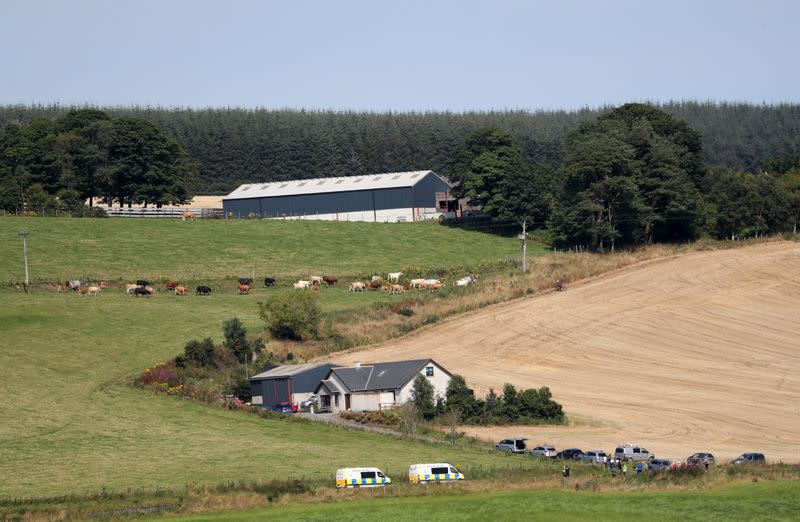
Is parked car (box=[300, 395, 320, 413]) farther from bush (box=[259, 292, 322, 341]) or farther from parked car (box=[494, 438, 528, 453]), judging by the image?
parked car (box=[494, 438, 528, 453])

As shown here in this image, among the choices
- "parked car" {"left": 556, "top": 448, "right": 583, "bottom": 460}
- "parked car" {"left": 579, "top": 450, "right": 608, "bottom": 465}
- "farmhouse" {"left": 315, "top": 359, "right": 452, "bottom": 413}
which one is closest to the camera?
"parked car" {"left": 579, "top": 450, "right": 608, "bottom": 465}

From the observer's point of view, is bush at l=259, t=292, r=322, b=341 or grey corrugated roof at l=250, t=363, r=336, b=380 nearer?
grey corrugated roof at l=250, t=363, r=336, b=380

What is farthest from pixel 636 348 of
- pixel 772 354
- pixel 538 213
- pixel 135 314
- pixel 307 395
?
pixel 538 213

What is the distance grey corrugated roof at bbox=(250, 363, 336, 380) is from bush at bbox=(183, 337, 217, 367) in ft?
13.0

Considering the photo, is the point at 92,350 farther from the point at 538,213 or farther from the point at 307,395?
the point at 538,213

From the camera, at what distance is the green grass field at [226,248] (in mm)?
121438

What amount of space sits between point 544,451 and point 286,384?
2318 cm

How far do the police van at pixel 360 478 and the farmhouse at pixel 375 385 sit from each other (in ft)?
87.7

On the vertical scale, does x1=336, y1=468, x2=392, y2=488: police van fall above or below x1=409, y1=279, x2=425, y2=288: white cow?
below

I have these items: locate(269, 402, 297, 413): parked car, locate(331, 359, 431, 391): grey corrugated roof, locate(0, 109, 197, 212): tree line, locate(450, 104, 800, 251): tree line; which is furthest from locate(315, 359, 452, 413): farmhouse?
locate(0, 109, 197, 212): tree line

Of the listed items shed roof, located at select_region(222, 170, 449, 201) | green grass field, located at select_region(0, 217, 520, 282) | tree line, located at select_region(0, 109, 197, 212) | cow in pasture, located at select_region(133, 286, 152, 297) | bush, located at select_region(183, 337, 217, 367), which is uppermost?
tree line, located at select_region(0, 109, 197, 212)

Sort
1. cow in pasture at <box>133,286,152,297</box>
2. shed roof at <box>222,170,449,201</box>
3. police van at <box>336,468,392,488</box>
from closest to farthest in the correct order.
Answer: police van at <box>336,468,392,488</box>, cow in pasture at <box>133,286,152,297</box>, shed roof at <box>222,170,449,201</box>

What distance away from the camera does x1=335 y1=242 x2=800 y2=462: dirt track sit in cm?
7269

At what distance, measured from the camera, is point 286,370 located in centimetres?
8588
